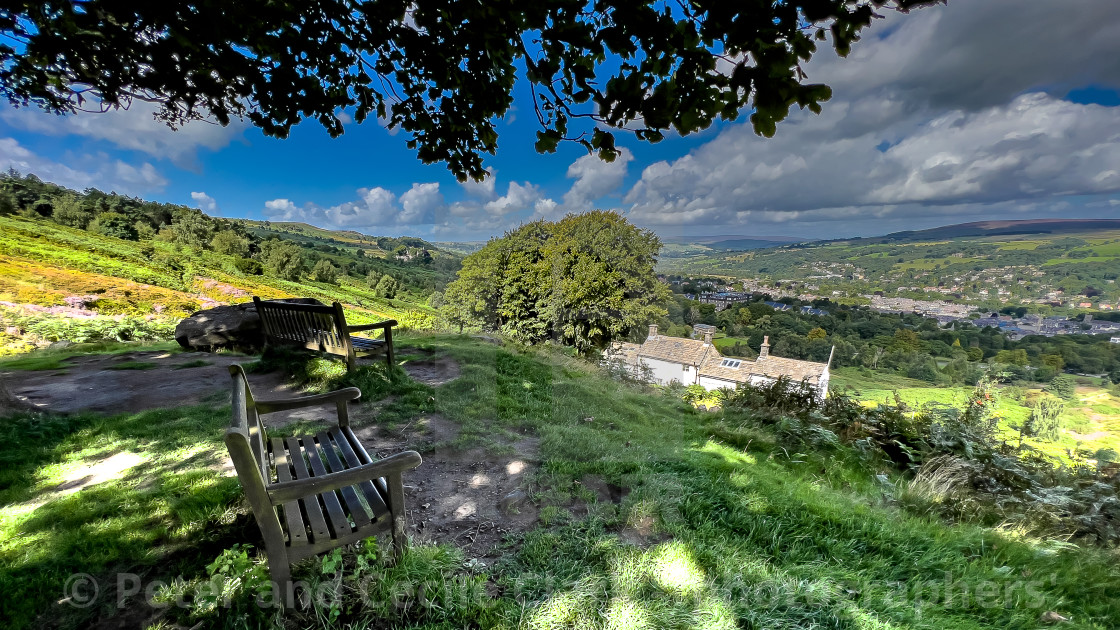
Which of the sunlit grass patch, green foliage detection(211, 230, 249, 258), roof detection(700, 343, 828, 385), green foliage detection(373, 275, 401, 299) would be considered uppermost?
green foliage detection(211, 230, 249, 258)

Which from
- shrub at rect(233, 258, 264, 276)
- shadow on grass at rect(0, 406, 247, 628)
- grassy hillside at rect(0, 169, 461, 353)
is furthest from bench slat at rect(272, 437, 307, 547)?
shrub at rect(233, 258, 264, 276)

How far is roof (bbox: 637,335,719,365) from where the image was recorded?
12.8m

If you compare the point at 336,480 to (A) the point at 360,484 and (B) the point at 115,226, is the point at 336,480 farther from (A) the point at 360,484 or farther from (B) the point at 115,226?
(B) the point at 115,226

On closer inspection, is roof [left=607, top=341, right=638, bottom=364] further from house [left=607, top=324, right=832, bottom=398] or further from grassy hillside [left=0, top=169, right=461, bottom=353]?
grassy hillside [left=0, top=169, right=461, bottom=353]

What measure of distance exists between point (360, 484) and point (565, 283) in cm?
763

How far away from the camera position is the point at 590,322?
10883 mm

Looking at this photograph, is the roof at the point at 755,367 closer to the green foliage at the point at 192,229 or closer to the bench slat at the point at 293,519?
the bench slat at the point at 293,519

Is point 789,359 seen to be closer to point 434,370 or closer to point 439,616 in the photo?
point 434,370

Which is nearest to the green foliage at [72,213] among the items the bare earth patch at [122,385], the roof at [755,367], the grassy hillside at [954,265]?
the bare earth patch at [122,385]

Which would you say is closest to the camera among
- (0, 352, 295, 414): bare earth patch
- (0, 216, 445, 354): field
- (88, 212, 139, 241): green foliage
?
(0, 352, 295, 414): bare earth patch

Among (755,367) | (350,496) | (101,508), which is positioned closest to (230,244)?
(101,508)

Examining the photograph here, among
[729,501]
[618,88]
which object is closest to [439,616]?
[729,501]

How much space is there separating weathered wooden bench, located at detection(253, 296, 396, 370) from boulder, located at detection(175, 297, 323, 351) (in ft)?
4.91

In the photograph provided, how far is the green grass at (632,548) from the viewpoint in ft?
6.78
